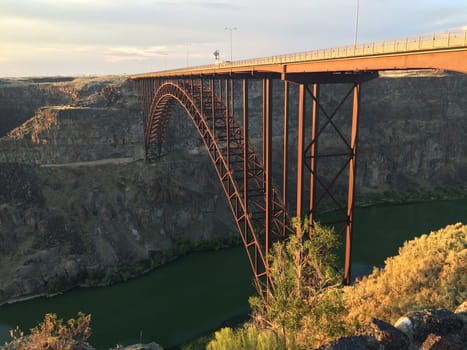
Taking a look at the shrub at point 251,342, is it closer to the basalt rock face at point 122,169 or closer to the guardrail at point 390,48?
the guardrail at point 390,48

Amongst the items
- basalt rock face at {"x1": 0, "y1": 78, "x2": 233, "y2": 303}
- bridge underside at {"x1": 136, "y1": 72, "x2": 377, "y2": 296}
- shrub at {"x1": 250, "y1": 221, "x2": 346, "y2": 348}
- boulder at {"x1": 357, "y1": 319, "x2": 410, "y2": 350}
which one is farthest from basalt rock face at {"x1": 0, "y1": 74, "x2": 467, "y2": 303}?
boulder at {"x1": 357, "y1": 319, "x2": 410, "y2": 350}

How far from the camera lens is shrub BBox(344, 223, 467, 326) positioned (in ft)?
40.8

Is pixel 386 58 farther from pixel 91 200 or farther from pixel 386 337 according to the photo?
pixel 91 200

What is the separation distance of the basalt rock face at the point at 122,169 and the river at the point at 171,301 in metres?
3.00

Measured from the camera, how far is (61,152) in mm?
45750

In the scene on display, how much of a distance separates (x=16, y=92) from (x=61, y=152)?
873 inches

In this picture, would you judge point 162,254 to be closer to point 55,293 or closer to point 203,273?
point 203,273

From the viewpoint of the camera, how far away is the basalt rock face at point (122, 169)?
37.8 meters

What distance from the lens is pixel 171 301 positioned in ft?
106

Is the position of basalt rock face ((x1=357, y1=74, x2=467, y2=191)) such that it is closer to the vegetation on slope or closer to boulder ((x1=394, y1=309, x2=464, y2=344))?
the vegetation on slope

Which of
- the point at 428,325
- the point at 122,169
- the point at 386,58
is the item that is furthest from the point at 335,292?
the point at 122,169

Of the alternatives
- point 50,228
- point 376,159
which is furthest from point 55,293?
point 376,159

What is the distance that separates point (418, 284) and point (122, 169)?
132 ft

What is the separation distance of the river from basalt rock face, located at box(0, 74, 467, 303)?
3003 mm
